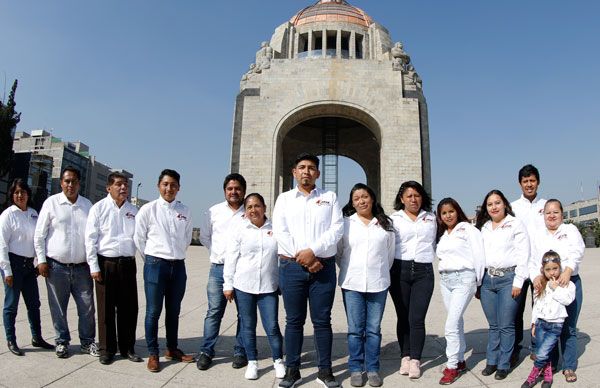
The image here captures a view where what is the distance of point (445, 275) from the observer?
13.4ft

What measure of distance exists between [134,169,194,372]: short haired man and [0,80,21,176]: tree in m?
31.9

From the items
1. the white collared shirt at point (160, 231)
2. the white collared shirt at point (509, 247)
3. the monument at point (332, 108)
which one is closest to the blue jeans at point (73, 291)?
the white collared shirt at point (160, 231)

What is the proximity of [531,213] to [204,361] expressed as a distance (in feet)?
12.3

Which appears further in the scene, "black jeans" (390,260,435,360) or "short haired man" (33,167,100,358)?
"short haired man" (33,167,100,358)

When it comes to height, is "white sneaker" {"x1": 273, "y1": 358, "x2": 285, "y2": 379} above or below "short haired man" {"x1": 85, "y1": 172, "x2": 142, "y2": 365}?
below

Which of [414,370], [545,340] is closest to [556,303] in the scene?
[545,340]

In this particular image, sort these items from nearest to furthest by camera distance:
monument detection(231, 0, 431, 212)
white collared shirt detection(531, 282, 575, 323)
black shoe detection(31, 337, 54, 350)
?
white collared shirt detection(531, 282, 575, 323) < black shoe detection(31, 337, 54, 350) < monument detection(231, 0, 431, 212)

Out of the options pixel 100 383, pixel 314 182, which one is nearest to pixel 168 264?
pixel 100 383

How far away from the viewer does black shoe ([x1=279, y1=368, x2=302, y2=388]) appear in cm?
354

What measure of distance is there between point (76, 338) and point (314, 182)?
11.3 ft

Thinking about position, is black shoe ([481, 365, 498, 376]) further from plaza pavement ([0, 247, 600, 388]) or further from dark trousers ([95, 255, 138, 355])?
dark trousers ([95, 255, 138, 355])

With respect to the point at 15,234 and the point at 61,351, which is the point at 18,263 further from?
the point at 61,351

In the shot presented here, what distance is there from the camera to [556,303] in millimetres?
3680

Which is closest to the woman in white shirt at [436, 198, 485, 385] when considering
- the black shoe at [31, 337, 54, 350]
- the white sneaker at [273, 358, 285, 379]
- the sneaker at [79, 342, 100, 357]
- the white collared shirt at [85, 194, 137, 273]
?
the white sneaker at [273, 358, 285, 379]
